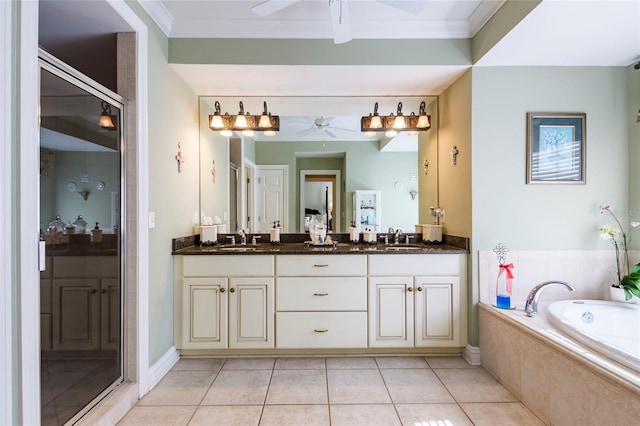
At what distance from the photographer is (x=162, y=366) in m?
2.27

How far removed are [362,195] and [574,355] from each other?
195 centimetres

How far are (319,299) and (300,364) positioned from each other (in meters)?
0.51

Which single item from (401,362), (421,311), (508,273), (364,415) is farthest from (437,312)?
(364,415)

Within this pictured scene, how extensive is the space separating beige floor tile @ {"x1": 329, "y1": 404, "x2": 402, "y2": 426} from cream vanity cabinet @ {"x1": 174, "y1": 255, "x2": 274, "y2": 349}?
0.82 meters

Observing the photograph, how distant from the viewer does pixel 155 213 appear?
219cm

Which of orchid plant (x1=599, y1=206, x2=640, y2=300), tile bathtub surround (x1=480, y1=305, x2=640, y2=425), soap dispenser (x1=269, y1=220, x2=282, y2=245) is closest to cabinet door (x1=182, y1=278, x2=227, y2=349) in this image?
soap dispenser (x1=269, y1=220, x2=282, y2=245)

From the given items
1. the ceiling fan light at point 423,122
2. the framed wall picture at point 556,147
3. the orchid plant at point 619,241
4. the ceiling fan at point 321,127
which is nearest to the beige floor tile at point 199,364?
the ceiling fan at point 321,127

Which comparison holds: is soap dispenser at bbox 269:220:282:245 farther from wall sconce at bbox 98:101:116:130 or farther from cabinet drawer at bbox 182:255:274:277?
wall sconce at bbox 98:101:116:130

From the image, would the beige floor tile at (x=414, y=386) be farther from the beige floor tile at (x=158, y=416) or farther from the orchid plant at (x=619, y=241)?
the orchid plant at (x=619, y=241)

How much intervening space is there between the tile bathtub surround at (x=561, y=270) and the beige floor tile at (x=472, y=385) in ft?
1.72

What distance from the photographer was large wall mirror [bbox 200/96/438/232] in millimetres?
3064

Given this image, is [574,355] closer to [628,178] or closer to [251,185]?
[628,178]

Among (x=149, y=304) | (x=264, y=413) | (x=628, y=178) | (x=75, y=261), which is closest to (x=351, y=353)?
(x=264, y=413)

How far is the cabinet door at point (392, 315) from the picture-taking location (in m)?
2.51
